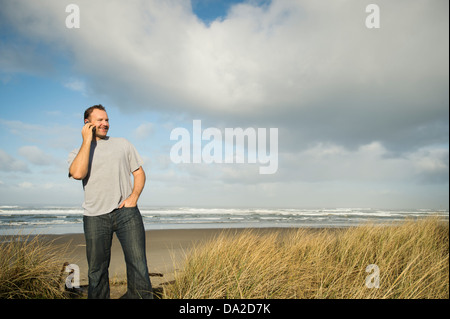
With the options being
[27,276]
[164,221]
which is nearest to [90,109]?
[27,276]

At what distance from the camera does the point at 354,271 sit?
5.43 metres

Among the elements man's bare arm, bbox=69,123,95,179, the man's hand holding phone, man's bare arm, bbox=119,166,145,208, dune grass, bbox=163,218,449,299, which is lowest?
dune grass, bbox=163,218,449,299

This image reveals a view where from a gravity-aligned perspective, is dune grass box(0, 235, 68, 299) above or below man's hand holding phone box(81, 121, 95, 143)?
below

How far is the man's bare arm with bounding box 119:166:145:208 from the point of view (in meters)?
3.00

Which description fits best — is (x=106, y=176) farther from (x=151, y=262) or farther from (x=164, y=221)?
(x=164, y=221)

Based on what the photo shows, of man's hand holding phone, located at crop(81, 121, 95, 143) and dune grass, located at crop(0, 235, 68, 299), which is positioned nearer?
man's hand holding phone, located at crop(81, 121, 95, 143)

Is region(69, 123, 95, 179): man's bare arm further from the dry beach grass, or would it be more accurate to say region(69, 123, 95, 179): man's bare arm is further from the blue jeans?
the dry beach grass

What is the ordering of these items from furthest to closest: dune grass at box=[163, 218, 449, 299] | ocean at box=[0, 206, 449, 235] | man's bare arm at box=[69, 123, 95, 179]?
ocean at box=[0, 206, 449, 235], dune grass at box=[163, 218, 449, 299], man's bare arm at box=[69, 123, 95, 179]

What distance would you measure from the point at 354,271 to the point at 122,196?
459cm

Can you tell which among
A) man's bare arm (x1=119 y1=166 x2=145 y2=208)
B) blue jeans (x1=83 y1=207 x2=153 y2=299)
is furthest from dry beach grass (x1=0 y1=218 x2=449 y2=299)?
man's bare arm (x1=119 y1=166 x2=145 y2=208)

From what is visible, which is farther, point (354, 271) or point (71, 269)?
point (354, 271)
